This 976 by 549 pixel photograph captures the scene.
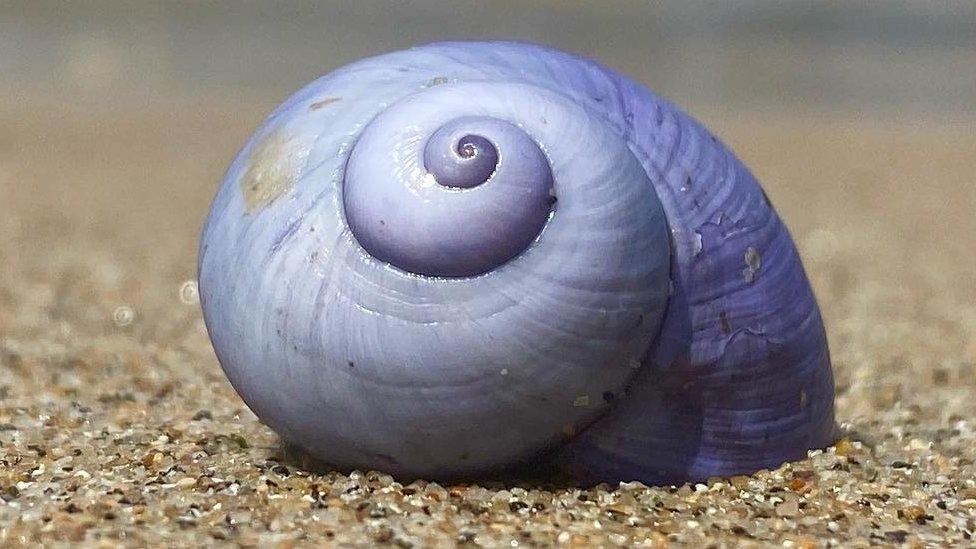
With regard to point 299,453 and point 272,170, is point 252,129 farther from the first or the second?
point 272,170

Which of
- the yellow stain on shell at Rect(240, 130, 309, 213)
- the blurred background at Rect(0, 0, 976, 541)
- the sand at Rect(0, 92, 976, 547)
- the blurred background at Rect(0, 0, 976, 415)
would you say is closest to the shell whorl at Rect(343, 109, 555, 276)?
the yellow stain on shell at Rect(240, 130, 309, 213)

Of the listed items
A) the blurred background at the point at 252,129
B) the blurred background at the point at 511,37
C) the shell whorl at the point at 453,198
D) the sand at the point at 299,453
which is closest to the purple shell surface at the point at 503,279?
the shell whorl at the point at 453,198

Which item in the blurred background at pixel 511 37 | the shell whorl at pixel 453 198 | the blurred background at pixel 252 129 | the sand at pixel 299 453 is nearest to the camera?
the shell whorl at pixel 453 198

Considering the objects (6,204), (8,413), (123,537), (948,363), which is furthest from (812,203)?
(123,537)

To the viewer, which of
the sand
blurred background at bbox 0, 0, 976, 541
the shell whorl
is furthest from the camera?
blurred background at bbox 0, 0, 976, 541

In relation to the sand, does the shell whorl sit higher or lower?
higher

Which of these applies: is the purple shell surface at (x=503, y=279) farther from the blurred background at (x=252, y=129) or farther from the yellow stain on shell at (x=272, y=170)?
the blurred background at (x=252, y=129)

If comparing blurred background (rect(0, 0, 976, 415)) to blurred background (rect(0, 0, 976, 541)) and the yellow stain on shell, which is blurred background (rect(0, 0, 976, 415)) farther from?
the yellow stain on shell
